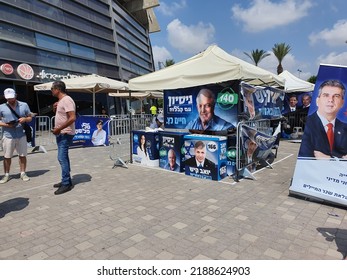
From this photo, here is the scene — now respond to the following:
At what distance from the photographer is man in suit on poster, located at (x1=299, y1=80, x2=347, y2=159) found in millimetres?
4277

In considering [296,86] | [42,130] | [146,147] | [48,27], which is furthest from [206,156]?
[48,27]

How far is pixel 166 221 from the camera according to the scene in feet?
12.5

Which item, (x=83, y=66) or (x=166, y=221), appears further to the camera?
(x=83, y=66)

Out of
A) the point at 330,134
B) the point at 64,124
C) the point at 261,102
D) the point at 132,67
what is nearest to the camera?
the point at 330,134

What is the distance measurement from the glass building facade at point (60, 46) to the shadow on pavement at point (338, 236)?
671 inches

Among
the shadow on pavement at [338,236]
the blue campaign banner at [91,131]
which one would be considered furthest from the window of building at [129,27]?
the shadow on pavement at [338,236]

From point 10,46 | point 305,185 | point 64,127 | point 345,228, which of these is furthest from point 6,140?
point 10,46

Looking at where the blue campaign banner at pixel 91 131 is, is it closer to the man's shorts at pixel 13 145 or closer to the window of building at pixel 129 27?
the man's shorts at pixel 13 145

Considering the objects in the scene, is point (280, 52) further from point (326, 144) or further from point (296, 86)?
point (326, 144)

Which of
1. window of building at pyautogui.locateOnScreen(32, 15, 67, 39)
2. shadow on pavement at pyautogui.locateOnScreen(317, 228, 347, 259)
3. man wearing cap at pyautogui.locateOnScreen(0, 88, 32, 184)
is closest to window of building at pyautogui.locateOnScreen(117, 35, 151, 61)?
window of building at pyautogui.locateOnScreen(32, 15, 67, 39)

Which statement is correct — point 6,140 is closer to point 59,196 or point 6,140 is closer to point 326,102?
point 59,196

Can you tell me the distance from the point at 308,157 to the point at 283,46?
3685 centimetres

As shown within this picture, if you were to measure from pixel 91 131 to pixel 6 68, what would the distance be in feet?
27.6

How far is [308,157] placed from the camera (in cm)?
456
